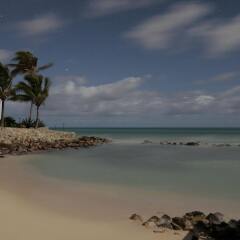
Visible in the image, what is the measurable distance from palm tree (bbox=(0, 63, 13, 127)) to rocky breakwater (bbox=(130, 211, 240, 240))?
33873 mm

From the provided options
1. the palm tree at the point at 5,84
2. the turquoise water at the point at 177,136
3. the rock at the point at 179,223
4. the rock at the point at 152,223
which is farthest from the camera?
the turquoise water at the point at 177,136

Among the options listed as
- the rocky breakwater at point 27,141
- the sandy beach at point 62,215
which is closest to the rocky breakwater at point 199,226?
the sandy beach at point 62,215

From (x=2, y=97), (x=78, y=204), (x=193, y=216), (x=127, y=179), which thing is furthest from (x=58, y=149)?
(x=193, y=216)

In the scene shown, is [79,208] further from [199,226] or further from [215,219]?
[215,219]

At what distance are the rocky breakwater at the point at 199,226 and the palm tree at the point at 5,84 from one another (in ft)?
111

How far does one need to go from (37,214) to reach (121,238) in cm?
283

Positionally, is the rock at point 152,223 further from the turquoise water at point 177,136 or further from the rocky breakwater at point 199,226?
the turquoise water at point 177,136

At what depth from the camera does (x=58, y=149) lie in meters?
37.4

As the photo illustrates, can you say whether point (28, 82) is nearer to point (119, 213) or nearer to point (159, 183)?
point (159, 183)

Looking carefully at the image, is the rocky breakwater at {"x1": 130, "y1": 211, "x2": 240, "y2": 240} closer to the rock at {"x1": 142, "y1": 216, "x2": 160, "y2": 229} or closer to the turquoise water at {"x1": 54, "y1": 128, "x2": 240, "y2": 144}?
the rock at {"x1": 142, "y1": 216, "x2": 160, "y2": 229}

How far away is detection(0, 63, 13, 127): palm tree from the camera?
1619 inches

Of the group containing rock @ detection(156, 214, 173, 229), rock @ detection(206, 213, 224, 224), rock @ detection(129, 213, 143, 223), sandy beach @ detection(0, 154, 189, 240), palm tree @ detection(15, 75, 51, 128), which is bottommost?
sandy beach @ detection(0, 154, 189, 240)

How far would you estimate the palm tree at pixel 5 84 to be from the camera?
41.1 meters

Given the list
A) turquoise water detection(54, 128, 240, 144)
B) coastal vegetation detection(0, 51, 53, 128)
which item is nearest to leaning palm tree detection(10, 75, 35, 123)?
coastal vegetation detection(0, 51, 53, 128)
